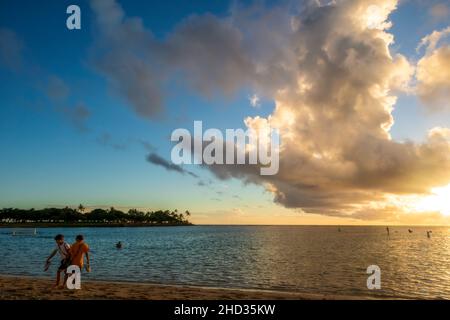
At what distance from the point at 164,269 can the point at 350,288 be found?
20.9 m
